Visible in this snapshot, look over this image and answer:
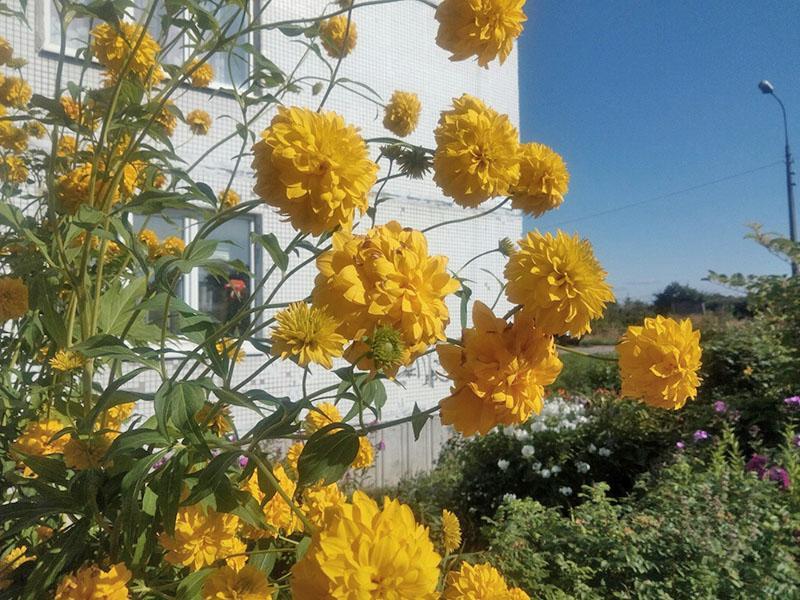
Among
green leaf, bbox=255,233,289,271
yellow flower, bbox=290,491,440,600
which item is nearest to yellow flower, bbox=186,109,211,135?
green leaf, bbox=255,233,289,271

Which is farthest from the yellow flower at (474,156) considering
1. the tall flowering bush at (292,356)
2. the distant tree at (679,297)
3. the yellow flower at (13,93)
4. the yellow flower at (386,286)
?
the distant tree at (679,297)

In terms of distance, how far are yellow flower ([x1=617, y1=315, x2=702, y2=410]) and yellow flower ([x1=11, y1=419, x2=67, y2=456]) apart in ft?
3.11

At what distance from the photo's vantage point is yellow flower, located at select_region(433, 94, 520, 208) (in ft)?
2.78

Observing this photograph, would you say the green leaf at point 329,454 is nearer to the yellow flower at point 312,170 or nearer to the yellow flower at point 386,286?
the yellow flower at point 386,286

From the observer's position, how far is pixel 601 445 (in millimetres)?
4164

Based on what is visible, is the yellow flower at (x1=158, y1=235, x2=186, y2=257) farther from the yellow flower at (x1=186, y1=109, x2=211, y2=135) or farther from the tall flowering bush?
the yellow flower at (x1=186, y1=109, x2=211, y2=135)

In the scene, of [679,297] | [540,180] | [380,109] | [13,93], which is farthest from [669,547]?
[679,297]

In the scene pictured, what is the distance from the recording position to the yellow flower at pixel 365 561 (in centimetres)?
57

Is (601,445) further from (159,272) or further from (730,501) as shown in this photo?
(159,272)

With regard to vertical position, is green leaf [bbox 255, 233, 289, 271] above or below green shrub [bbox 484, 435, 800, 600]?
above

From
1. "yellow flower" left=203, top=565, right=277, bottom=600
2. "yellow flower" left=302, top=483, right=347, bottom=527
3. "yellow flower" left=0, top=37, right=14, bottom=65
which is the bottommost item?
"yellow flower" left=203, top=565, right=277, bottom=600

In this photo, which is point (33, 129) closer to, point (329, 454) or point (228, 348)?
point (228, 348)

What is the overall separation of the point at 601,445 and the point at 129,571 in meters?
3.85

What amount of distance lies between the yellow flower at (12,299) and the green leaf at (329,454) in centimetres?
78
